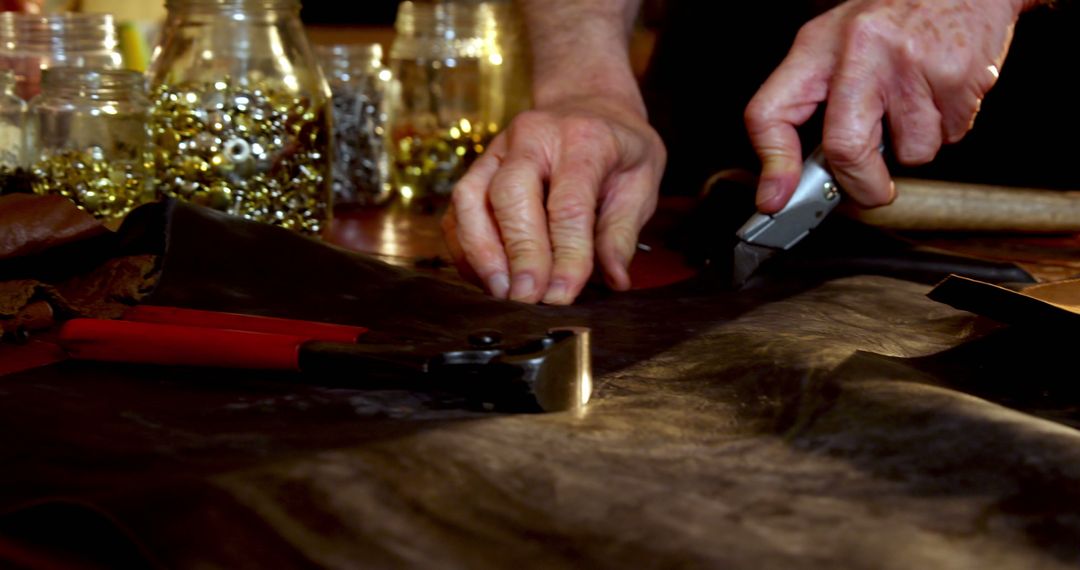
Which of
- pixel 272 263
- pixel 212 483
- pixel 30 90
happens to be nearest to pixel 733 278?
pixel 272 263

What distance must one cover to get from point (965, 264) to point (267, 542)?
92 cm

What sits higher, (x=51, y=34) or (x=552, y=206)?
(x=51, y=34)

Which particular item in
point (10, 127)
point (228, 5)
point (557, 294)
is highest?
point (228, 5)

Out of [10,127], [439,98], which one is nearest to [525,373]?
[10,127]

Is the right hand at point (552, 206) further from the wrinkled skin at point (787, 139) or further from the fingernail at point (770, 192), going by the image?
the fingernail at point (770, 192)

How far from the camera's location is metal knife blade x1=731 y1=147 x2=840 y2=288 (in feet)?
3.87

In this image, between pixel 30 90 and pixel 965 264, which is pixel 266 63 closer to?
pixel 30 90

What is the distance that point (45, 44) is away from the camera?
1.49m

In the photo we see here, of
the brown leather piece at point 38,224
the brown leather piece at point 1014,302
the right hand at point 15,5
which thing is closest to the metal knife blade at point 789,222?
the brown leather piece at point 1014,302

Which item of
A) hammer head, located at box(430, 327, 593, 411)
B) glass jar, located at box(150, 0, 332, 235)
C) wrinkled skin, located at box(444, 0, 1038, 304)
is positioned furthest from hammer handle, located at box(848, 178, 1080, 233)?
hammer head, located at box(430, 327, 593, 411)

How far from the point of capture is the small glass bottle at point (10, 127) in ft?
4.14

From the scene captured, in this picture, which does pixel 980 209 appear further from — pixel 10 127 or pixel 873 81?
pixel 10 127

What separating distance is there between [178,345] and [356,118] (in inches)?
37.1

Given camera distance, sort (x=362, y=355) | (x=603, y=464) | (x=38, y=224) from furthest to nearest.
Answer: (x=38, y=224) < (x=362, y=355) < (x=603, y=464)
